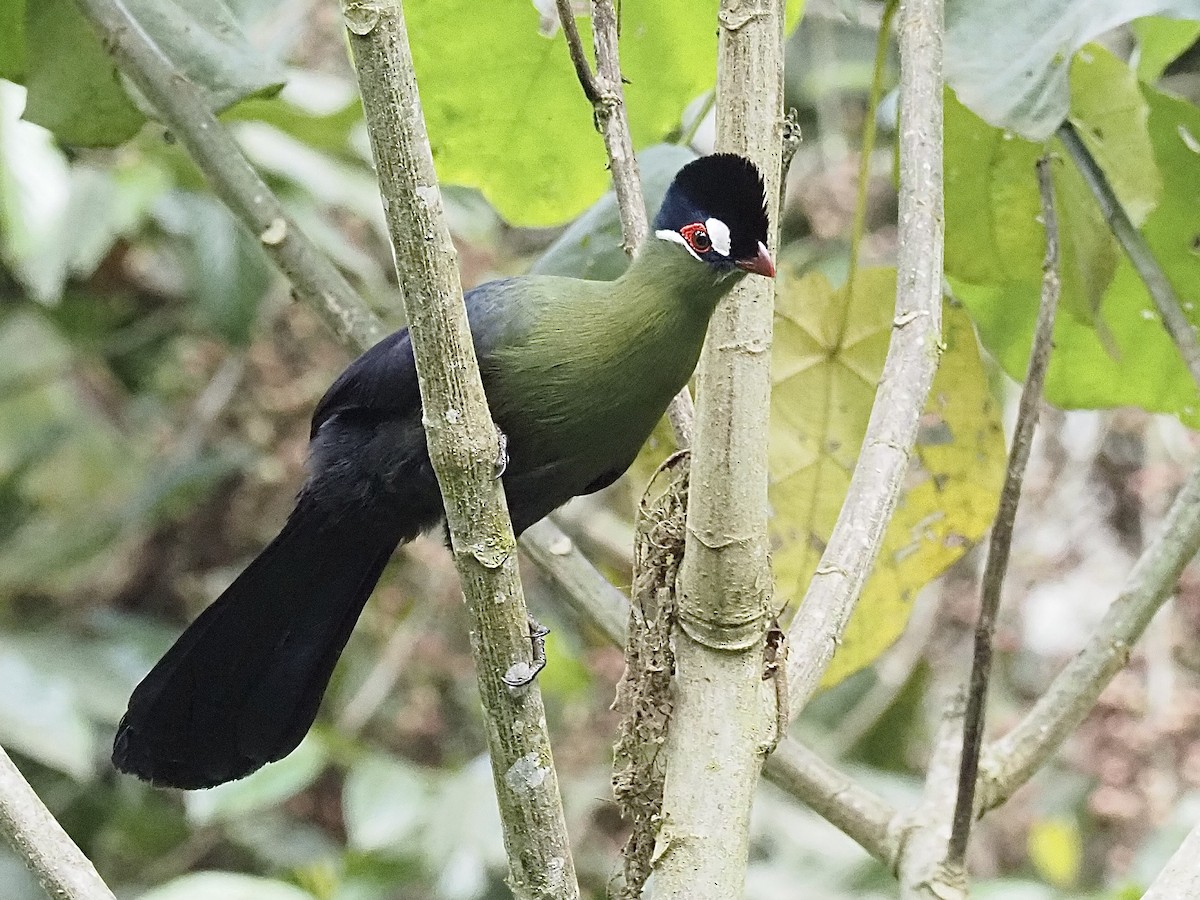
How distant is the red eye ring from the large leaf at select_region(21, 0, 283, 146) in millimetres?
690

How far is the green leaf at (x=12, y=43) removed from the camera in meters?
2.29

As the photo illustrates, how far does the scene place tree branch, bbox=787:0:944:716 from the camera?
4.75 feet

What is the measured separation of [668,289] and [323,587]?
75cm

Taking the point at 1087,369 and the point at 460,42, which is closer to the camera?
the point at 460,42

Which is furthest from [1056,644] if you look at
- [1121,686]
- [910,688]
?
[1121,686]

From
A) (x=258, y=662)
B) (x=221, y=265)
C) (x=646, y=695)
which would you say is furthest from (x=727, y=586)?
(x=221, y=265)

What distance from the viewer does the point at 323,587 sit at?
2189mm

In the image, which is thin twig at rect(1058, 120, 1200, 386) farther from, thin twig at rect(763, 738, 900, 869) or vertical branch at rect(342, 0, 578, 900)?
vertical branch at rect(342, 0, 578, 900)

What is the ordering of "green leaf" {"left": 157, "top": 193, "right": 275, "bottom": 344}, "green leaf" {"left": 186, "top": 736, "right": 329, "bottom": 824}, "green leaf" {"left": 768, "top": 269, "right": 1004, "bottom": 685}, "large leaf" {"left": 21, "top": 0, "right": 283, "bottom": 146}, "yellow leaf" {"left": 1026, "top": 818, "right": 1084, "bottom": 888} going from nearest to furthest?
"large leaf" {"left": 21, "top": 0, "right": 283, "bottom": 146}, "green leaf" {"left": 768, "top": 269, "right": 1004, "bottom": 685}, "green leaf" {"left": 186, "top": 736, "right": 329, "bottom": 824}, "green leaf" {"left": 157, "top": 193, "right": 275, "bottom": 344}, "yellow leaf" {"left": 1026, "top": 818, "right": 1084, "bottom": 888}

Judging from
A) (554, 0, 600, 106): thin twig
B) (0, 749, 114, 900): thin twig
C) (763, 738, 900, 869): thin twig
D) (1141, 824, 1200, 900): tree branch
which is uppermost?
(554, 0, 600, 106): thin twig

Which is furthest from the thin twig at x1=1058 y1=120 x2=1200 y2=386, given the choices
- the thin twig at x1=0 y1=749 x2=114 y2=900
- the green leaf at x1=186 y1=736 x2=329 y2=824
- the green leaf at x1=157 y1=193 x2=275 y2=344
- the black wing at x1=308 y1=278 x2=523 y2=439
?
the green leaf at x1=157 y1=193 x2=275 y2=344

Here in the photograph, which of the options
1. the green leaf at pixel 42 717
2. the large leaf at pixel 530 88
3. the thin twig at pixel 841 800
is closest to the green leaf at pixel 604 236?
the large leaf at pixel 530 88

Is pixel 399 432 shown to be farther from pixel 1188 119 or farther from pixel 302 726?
pixel 1188 119

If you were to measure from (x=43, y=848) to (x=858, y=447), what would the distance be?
1.39m
